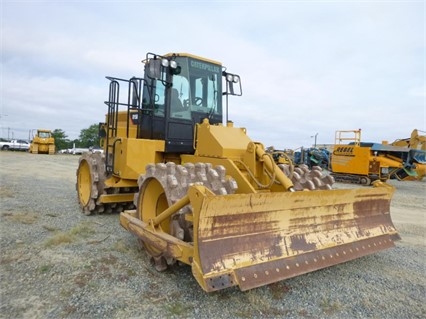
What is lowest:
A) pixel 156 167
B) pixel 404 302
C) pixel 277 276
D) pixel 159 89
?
pixel 404 302

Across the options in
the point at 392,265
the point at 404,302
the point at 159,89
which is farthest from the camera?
the point at 159,89

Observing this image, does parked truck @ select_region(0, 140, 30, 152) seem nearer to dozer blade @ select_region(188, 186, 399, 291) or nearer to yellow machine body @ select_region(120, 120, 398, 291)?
yellow machine body @ select_region(120, 120, 398, 291)

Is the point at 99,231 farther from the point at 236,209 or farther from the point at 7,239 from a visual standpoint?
the point at 236,209

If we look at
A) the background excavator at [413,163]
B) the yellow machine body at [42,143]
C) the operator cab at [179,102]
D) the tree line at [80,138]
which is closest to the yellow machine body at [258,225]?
the operator cab at [179,102]

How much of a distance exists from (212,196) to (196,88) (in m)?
3.25

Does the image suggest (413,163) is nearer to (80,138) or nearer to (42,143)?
(42,143)

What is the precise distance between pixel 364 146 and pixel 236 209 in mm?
16338

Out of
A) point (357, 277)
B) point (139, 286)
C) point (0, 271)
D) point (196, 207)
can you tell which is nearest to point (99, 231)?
point (0, 271)

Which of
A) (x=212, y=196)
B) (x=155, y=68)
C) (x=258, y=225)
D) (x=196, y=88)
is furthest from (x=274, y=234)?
(x=196, y=88)

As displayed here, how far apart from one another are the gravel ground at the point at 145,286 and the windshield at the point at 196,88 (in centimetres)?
234

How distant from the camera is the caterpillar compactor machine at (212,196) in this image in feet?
10.9

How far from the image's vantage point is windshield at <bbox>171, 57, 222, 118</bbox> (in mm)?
5844

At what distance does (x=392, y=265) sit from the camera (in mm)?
4691

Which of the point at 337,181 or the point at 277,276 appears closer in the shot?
the point at 277,276
